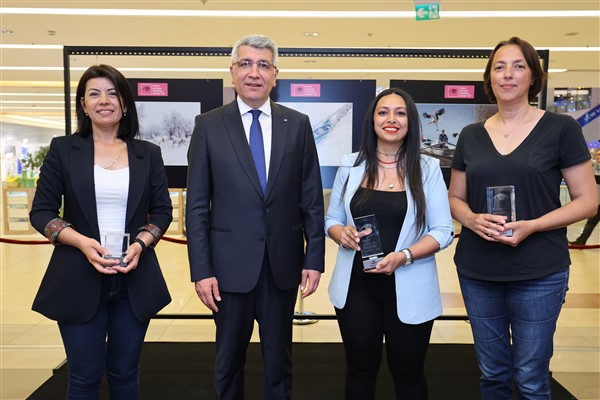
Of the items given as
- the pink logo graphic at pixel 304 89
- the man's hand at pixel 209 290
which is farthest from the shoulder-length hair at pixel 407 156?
the pink logo graphic at pixel 304 89

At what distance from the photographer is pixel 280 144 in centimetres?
218

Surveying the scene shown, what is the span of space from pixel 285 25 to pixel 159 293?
25.0 ft

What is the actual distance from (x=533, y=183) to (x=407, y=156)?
51 centimetres

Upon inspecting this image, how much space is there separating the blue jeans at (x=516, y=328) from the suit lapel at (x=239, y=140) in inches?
38.6

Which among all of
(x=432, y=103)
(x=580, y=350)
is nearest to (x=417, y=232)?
Answer: (x=432, y=103)

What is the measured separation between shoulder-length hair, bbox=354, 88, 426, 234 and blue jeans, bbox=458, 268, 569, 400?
388 millimetres

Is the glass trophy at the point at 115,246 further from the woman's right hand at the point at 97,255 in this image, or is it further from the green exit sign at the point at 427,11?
the green exit sign at the point at 427,11

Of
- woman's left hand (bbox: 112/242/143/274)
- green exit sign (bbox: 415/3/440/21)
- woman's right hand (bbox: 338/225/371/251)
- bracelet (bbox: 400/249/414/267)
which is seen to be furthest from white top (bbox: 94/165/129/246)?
green exit sign (bbox: 415/3/440/21)

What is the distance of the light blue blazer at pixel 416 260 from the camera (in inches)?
83.3

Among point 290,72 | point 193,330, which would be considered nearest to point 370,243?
point 193,330

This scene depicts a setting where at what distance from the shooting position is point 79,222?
6.79 feet

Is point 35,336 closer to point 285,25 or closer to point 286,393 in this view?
point 286,393

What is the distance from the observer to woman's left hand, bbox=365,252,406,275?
2031 millimetres

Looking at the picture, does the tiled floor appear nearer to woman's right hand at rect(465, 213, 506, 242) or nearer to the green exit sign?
woman's right hand at rect(465, 213, 506, 242)
